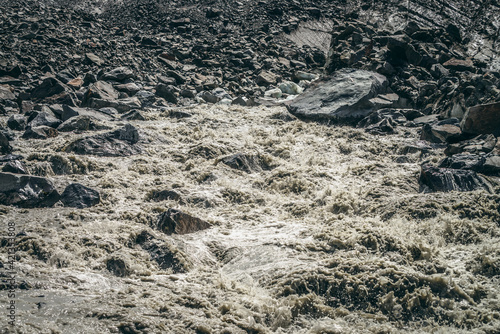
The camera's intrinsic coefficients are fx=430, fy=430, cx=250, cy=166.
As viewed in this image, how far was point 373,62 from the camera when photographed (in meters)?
16.0

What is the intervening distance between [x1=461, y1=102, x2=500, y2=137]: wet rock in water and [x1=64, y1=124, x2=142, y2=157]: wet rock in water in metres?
7.81

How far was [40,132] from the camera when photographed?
10.7m

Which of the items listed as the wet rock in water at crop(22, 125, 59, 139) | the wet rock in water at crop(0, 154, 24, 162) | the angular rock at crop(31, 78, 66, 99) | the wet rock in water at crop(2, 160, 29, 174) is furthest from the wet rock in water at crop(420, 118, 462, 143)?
the angular rock at crop(31, 78, 66, 99)

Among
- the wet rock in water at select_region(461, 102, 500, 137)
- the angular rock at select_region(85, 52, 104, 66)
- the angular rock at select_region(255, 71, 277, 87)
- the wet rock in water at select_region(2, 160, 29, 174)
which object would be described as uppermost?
the wet rock in water at select_region(461, 102, 500, 137)

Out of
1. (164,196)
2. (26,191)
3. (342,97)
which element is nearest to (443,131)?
(342,97)

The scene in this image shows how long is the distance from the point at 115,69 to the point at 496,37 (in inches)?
741

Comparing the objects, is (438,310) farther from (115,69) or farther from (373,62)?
(115,69)

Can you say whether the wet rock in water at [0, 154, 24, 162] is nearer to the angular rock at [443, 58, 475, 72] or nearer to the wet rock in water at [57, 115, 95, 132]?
the wet rock in water at [57, 115, 95, 132]

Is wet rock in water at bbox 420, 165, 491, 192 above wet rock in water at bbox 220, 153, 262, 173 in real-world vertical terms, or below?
above

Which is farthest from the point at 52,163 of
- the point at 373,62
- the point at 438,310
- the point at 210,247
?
the point at 373,62

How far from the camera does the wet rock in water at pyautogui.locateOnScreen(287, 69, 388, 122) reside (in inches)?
514

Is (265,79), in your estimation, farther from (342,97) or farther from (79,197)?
(79,197)

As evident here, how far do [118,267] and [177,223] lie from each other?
1.50 metres

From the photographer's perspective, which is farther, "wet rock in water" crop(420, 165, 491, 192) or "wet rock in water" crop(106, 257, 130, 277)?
"wet rock in water" crop(420, 165, 491, 192)
